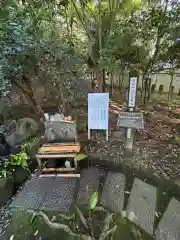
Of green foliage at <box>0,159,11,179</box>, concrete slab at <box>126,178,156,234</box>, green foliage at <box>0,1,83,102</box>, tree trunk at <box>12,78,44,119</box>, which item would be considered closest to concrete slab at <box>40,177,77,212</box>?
green foliage at <box>0,159,11,179</box>

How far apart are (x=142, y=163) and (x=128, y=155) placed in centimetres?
28

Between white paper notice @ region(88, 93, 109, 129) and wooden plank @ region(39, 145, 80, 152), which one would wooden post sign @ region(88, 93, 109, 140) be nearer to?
white paper notice @ region(88, 93, 109, 129)

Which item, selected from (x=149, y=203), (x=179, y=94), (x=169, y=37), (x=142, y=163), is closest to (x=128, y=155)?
(x=142, y=163)

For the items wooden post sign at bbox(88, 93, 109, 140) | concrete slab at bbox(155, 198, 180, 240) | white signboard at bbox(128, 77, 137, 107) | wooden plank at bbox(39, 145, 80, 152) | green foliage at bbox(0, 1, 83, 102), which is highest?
green foliage at bbox(0, 1, 83, 102)

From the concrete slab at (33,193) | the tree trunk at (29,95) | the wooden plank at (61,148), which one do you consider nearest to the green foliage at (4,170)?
the concrete slab at (33,193)

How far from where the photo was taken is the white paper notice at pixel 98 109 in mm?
3125

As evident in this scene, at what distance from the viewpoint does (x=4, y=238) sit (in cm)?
203

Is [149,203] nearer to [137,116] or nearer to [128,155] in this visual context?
[128,155]

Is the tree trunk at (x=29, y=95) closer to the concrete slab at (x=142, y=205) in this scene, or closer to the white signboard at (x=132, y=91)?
the white signboard at (x=132, y=91)

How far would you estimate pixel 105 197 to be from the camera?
97.7 inches

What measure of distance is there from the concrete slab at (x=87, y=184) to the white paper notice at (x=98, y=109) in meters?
0.73

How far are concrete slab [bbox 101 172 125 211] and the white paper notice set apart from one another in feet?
2.73

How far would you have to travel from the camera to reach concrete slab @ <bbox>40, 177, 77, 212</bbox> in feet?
7.77

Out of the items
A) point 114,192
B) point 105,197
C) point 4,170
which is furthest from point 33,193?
point 114,192
